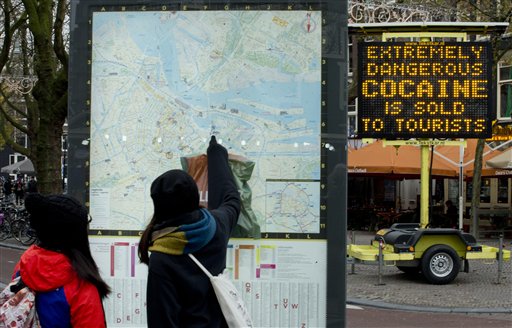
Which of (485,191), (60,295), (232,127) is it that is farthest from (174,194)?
(485,191)

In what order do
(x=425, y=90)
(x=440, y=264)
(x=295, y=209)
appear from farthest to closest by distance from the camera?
(x=440, y=264), (x=425, y=90), (x=295, y=209)

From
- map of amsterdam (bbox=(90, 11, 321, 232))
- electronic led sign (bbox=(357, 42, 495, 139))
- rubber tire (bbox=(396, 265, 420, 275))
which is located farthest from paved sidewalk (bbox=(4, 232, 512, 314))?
map of amsterdam (bbox=(90, 11, 321, 232))

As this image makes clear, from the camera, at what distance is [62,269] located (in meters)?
2.72

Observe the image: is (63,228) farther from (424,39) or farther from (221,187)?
(424,39)

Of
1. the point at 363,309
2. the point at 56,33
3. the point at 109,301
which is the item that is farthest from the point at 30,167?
the point at 109,301

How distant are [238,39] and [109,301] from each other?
1.44 metres

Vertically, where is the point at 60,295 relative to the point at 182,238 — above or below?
below

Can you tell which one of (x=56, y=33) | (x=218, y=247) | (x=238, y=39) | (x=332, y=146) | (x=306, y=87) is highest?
(x=56, y=33)

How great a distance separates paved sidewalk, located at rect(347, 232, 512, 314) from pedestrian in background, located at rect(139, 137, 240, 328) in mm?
8918

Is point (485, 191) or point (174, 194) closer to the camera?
point (174, 194)

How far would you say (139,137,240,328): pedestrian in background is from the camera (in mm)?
2822

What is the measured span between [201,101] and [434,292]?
9.90 metres

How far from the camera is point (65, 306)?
2.70 m

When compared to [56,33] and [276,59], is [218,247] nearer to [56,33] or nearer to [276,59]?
[276,59]
